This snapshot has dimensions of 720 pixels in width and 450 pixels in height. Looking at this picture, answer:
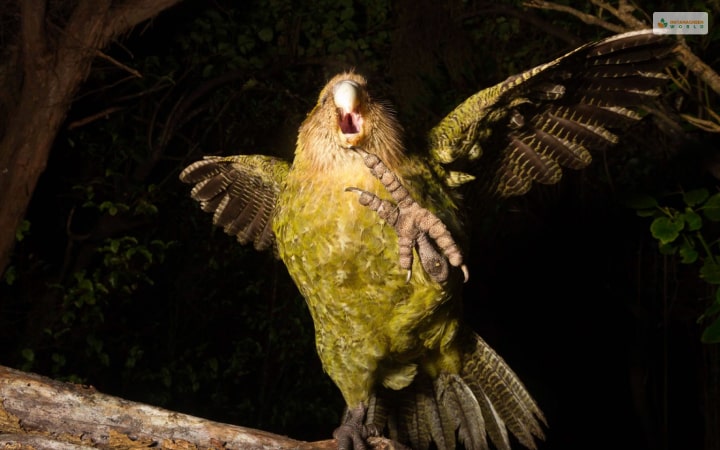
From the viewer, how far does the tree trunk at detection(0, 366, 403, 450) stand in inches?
80.5

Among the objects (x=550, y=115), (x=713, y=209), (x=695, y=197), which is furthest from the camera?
(x=695, y=197)

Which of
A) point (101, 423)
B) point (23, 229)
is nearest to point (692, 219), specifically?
point (101, 423)

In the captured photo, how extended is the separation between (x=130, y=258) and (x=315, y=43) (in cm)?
172

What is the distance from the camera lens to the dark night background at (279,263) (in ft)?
12.4

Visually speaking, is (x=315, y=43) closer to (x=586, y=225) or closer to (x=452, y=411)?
(x=586, y=225)

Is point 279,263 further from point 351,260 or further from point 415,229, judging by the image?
point 415,229

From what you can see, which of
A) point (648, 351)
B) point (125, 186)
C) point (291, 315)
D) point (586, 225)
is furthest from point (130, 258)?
point (648, 351)

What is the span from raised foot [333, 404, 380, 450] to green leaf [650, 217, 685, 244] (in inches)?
59.7

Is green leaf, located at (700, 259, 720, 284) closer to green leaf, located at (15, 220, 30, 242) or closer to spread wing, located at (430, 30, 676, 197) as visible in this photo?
spread wing, located at (430, 30, 676, 197)

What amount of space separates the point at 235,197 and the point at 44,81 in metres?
1.00

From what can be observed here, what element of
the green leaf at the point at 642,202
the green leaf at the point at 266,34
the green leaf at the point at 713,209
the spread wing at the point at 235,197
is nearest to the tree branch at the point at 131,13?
the spread wing at the point at 235,197

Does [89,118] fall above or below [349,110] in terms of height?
above

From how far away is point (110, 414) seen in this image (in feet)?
6.85

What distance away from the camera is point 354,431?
2414 millimetres
